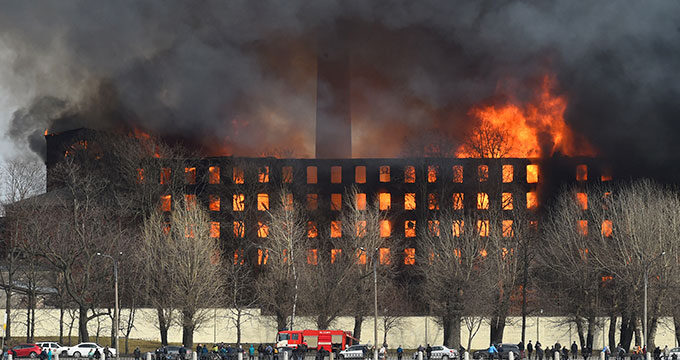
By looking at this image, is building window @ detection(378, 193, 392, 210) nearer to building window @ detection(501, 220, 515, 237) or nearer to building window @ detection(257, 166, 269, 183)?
building window @ detection(257, 166, 269, 183)

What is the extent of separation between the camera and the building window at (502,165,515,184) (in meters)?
124

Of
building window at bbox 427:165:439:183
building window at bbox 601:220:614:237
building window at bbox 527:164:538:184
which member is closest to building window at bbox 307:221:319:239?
building window at bbox 427:165:439:183

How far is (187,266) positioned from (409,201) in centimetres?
4308

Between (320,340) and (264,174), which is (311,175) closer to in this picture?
(264,174)

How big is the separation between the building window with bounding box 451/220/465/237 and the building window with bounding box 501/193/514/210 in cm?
1224

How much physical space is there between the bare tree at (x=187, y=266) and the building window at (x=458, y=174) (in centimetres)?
3960

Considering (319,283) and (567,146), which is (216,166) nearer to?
(319,283)

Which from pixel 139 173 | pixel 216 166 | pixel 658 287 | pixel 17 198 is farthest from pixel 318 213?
pixel 658 287

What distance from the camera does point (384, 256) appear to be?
102 metres

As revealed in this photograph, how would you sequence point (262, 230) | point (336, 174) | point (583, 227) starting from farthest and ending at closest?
point (336, 174)
point (262, 230)
point (583, 227)

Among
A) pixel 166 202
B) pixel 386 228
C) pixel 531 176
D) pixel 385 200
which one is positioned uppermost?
pixel 531 176

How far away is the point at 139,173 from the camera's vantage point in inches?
4454

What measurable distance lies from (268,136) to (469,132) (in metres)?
31.2

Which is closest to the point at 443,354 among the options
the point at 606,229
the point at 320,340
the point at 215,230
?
the point at 320,340
